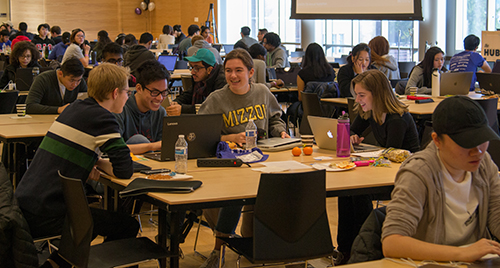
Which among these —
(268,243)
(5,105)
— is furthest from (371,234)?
(5,105)

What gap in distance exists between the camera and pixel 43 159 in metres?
2.52

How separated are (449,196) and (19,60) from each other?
5.96 meters

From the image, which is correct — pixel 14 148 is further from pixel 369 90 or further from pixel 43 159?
pixel 369 90

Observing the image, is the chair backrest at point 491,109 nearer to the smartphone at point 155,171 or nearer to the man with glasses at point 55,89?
the smartphone at point 155,171

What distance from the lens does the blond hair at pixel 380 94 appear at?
3.29 m

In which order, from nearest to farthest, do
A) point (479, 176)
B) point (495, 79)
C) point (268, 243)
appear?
point (479, 176), point (268, 243), point (495, 79)

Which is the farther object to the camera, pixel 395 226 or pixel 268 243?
pixel 268 243

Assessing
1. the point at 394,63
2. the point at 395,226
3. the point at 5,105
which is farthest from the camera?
the point at 394,63

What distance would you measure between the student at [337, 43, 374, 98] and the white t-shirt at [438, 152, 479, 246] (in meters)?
4.24

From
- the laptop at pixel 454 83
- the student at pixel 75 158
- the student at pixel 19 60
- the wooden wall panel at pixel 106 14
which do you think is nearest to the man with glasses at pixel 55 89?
the student at pixel 19 60

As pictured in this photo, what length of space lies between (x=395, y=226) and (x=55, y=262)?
1.64 meters

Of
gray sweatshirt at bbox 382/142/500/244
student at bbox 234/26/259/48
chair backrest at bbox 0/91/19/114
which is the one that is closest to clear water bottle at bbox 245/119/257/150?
gray sweatshirt at bbox 382/142/500/244

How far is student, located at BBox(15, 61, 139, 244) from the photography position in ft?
8.18

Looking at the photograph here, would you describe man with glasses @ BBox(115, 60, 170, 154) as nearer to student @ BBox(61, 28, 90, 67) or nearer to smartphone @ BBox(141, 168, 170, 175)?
smartphone @ BBox(141, 168, 170, 175)
